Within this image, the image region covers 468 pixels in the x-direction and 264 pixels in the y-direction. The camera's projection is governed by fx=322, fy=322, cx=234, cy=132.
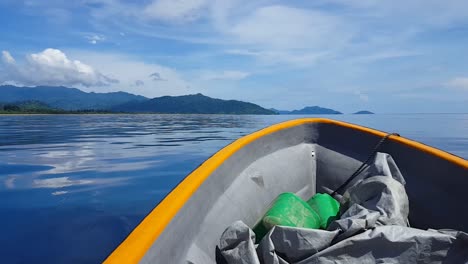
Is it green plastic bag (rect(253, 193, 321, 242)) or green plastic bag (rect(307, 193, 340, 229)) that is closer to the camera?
green plastic bag (rect(253, 193, 321, 242))

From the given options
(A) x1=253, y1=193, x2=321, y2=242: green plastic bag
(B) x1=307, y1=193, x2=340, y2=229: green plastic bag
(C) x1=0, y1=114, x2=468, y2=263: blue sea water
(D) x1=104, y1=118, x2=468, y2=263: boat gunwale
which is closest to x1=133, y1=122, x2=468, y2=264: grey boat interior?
(D) x1=104, y1=118, x2=468, y2=263: boat gunwale

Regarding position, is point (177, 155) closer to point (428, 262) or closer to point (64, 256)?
point (64, 256)

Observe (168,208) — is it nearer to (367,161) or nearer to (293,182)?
(293,182)

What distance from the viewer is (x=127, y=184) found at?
7508 millimetres

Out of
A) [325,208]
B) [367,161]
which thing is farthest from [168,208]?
[367,161]

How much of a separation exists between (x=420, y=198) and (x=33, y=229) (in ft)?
16.9

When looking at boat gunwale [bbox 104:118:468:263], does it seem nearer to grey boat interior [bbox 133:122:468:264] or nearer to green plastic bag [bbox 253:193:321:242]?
grey boat interior [bbox 133:122:468:264]

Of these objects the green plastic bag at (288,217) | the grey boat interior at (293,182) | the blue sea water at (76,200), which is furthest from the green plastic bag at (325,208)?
the blue sea water at (76,200)

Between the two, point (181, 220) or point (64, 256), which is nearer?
point (181, 220)

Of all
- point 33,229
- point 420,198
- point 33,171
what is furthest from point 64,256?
point 33,171

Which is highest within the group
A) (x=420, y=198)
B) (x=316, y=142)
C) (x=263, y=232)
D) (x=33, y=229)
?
(x=316, y=142)

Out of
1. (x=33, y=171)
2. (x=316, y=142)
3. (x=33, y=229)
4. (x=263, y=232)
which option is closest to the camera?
(x=263, y=232)

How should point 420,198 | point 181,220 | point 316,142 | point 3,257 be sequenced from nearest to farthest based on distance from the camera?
1. point 181,220
2. point 420,198
3. point 3,257
4. point 316,142

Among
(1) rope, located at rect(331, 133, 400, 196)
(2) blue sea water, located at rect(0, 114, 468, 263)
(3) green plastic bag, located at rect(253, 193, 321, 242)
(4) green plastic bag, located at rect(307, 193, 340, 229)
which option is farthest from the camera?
(2) blue sea water, located at rect(0, 114, 468, 263)
